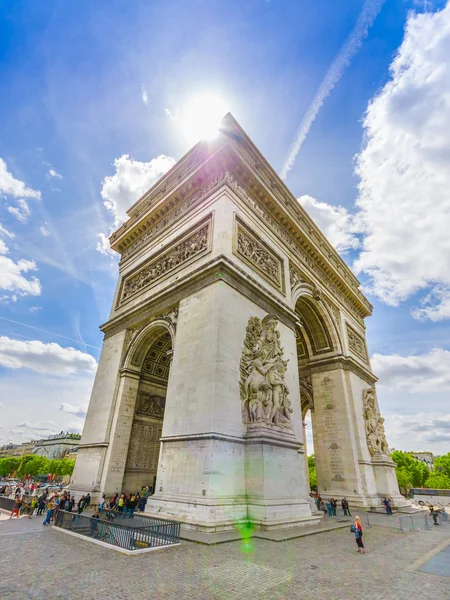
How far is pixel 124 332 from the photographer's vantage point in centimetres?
1534

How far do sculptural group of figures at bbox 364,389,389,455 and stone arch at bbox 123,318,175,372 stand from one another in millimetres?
12905

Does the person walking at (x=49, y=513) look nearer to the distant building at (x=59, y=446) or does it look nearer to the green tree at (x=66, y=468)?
the green tree at (x=66, y=468)

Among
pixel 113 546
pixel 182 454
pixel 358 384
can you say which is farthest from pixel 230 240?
pixel 358 384

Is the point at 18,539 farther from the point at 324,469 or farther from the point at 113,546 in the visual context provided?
the point at 324,469

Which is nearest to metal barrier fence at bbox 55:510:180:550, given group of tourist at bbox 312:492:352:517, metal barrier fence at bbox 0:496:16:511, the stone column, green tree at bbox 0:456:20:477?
the stone column

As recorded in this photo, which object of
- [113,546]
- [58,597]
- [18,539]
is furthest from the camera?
[18,539]

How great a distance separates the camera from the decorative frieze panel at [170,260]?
13539 millimetres

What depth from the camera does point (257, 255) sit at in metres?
14.4

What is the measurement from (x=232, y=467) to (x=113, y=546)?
3831 mm

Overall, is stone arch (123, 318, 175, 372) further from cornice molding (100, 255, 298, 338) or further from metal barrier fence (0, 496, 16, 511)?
metal barrier fence (0, 496, 16, 511)

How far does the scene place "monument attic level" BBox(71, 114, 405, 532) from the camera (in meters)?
9.42

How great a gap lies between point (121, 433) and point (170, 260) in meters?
7.74

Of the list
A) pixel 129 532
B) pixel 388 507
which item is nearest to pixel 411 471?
pixel 388 507

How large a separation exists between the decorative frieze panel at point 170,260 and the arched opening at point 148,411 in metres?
2.91
